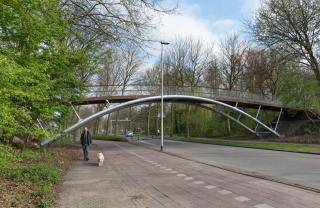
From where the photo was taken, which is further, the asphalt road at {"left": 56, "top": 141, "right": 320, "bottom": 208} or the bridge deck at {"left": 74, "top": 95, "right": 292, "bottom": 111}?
the bridge deck at {"left": 74, "top": 95, "right": 292, "bottom": 111}

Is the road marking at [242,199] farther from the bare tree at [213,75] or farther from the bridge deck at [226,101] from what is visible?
the bare tree at [213,75]

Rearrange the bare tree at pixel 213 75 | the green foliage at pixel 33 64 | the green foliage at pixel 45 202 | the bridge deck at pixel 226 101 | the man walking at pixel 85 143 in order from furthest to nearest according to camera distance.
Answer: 1. the bare tree at pixel 213 75
2. the bridge deck at pixel 226 101
3. the man walking at pixel 85 143
4. the green foliage at pixel 33 64
5. the green foliage at pixel 45 202

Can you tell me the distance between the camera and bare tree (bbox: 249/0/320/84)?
41.3 m

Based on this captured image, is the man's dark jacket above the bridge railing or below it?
below

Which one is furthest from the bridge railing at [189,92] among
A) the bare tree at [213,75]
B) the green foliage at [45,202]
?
the green foliage at [45,202]

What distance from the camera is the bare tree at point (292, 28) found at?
41312 mm

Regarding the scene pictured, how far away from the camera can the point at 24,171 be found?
12.5m

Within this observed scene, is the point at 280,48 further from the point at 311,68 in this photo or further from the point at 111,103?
the point at 111,103

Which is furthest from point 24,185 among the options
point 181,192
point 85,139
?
point 85,139

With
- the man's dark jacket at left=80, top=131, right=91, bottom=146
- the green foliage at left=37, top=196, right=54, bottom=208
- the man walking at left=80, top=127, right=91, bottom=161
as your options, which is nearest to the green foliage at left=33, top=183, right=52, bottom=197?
the green foliage at left=37, top=196, right=54, bottom=208

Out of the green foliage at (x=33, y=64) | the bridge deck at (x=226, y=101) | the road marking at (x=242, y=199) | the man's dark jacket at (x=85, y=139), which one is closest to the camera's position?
the road marking at (x=242, y=199)

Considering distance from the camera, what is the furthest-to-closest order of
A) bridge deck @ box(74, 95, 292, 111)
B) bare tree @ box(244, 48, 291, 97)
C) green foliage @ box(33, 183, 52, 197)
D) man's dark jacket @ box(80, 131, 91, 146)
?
bare tree @ box(244, 48, 291, 97) → bridge deck @ box(74, 95, 292, 111) → man's dark jacket @ box(80, 131, 91, 146) → green foliage @ box(33, 183, 52, 197)

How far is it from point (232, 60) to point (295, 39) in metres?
21.7

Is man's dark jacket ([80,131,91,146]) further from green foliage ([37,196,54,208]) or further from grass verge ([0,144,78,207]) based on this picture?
green foliage ([37,196,54,208])
